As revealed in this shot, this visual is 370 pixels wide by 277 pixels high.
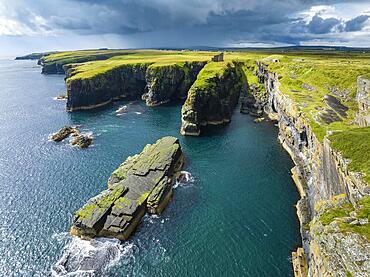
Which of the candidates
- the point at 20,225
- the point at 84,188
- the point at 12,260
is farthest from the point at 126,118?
the point at 12,260

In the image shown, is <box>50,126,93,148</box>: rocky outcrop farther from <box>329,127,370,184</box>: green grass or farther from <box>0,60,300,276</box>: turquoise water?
<box>329,127,370,184</box>: green grass

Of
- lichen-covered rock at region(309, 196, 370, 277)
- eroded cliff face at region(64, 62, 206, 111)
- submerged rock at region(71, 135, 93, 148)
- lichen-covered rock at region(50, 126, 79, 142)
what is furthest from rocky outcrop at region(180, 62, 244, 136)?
lichen-covered rock at region(309, 196, 370, 277)

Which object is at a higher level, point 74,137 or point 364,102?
point 364,102

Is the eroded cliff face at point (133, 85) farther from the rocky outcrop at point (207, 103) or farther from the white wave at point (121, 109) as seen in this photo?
the rocky outcrop at point (207, 103)

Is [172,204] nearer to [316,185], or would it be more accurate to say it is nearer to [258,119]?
[316,185]

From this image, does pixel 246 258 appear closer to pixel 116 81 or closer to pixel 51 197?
pixel 51 197

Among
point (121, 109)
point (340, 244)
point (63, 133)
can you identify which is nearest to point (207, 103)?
point (121, 109)
